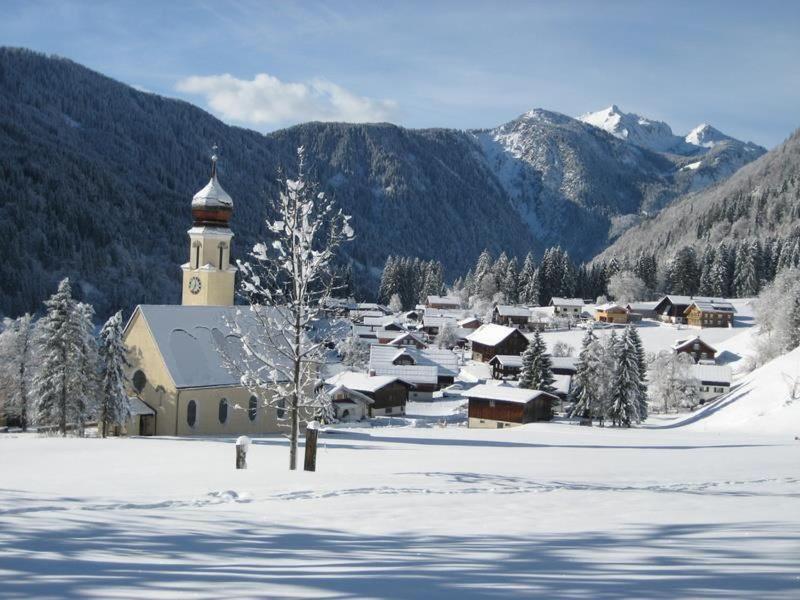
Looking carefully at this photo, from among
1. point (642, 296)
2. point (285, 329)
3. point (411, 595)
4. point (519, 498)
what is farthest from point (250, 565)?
point (642, 296)

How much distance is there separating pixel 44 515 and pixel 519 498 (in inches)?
280

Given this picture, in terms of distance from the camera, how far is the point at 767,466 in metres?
17.1

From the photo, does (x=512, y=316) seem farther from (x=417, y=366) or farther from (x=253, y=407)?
(x=253, y=407)

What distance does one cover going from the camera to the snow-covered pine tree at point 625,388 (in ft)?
157

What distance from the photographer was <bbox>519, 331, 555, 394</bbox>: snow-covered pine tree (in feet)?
183

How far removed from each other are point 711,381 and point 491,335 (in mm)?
27931

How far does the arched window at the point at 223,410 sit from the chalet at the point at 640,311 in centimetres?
8553

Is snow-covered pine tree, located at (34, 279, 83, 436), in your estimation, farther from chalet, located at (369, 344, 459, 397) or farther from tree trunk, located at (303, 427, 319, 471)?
chalet, located at (369, 344, 459, 397)

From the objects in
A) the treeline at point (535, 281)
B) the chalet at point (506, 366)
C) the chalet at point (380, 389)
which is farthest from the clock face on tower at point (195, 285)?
the treeline at point (535, 281)

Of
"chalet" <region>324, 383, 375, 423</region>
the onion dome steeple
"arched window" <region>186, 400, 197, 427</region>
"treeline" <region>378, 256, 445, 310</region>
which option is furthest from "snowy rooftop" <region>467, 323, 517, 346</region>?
"arched window" <region>186, 400, 197, 427</region>

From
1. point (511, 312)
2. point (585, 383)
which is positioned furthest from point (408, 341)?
point (585, 383)

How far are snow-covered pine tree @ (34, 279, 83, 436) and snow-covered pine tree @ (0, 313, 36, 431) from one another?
38.1ft

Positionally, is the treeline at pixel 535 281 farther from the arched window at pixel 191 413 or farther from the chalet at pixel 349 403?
the arched window at pixel 191 413

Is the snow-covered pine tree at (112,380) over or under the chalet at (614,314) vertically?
under
